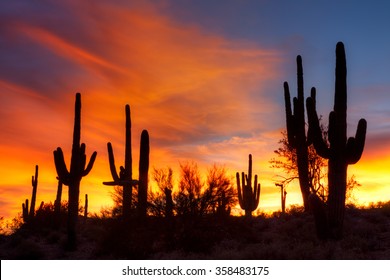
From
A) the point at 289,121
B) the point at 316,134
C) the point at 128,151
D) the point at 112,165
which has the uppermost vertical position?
the point at 289,121

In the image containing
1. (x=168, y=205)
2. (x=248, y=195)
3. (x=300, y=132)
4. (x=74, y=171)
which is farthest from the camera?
(x=248, y=195)

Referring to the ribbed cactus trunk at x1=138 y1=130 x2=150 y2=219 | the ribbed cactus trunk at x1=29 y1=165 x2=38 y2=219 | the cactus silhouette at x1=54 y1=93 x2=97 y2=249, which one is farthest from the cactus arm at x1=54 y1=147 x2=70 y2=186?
the ribbed cactus trunk at x1=29 y1=165 x2=38 y2=219

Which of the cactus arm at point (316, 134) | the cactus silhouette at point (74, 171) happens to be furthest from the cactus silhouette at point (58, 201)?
the cactus arm at point (316, 134)

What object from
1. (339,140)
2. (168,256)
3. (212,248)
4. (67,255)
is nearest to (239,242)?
(212,248)

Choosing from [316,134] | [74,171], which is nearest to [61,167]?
[74,171]

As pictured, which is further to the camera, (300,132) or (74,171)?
(74,171)

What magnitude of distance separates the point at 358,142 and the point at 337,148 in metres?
0.87

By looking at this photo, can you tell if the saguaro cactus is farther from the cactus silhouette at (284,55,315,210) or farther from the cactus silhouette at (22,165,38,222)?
the cactus silhouette at (22,165,38,222)

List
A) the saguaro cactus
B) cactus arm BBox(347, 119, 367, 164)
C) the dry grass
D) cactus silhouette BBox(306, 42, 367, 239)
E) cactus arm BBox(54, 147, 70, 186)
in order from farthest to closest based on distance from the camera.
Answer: the saguaro cactus
cactus arm BBox(54, 147, 70, 186)
cactus silhouette BBox(306, 42, 367, 239)
cactus arm BBox(347, 119, 367, 164)
the dry grass

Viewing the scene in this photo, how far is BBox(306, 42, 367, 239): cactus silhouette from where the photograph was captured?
62.3ft

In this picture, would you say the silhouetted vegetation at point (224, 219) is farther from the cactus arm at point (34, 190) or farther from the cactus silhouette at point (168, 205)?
the cactus arm at point (34, 190)

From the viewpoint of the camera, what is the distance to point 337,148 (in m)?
19.3

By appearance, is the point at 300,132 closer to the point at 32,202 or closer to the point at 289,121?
the point at 289,121
